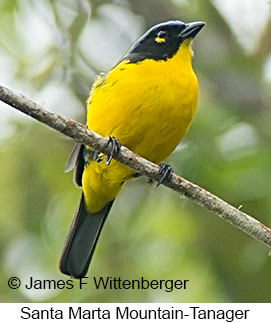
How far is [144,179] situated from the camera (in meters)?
6.45

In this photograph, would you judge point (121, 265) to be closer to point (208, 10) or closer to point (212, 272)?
point (212, 272)

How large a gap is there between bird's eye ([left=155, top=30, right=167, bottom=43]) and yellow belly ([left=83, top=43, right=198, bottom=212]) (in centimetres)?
16

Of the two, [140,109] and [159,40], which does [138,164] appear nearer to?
[140,109]

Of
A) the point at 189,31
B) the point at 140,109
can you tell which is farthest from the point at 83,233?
the point at 189,31

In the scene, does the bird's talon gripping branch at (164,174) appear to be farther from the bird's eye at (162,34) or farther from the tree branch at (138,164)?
the bird's eye at (162,34)

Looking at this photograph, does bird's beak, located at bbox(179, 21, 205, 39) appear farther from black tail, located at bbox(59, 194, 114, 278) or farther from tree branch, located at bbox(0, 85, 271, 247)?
black tail, located at bbox(59, 194, 114, 278)

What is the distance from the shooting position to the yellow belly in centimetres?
485

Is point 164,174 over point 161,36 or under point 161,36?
under

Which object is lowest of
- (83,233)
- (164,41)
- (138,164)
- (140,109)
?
(138,164)

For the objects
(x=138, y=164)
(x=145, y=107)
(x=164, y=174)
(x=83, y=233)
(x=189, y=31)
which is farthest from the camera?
(x=83, y=233)

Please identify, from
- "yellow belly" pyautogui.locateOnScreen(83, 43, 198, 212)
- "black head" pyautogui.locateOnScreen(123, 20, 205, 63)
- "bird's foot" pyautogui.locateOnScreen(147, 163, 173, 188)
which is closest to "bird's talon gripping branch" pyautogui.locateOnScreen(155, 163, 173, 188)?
"bird's foot" pyautogui.locateOnScreen(147, 163, 173, 188)

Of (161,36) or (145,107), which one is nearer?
(145,107)

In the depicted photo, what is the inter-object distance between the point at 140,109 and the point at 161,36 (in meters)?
0.61
